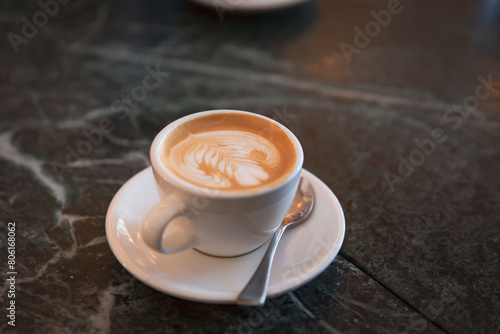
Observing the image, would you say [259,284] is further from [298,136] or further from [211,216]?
[298,136]

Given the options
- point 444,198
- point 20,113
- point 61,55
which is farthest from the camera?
point 61,55

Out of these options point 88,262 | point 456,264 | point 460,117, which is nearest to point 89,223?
point 88,262

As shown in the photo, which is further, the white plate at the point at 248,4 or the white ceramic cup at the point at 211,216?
the white plate at the point at 248,4

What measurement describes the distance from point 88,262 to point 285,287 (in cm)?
26

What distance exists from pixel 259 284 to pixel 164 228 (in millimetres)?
121

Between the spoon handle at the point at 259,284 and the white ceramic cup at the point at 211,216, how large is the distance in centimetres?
2

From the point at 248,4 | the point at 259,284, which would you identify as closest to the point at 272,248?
the point at 259,284

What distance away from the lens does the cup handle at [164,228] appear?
0.52 meters

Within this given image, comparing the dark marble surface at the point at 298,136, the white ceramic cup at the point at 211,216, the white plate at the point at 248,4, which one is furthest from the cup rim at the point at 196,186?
the white plate at the point at 248,4

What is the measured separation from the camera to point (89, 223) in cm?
67

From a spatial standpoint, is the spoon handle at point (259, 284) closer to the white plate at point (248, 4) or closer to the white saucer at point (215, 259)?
the white saucer at point (215, 259)

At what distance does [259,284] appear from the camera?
528 mm

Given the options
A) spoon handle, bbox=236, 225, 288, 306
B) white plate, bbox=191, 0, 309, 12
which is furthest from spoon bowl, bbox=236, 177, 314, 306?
white plate, bbox=191, 0, 309, 12

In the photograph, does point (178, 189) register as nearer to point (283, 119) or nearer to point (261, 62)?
point (283, 119)
